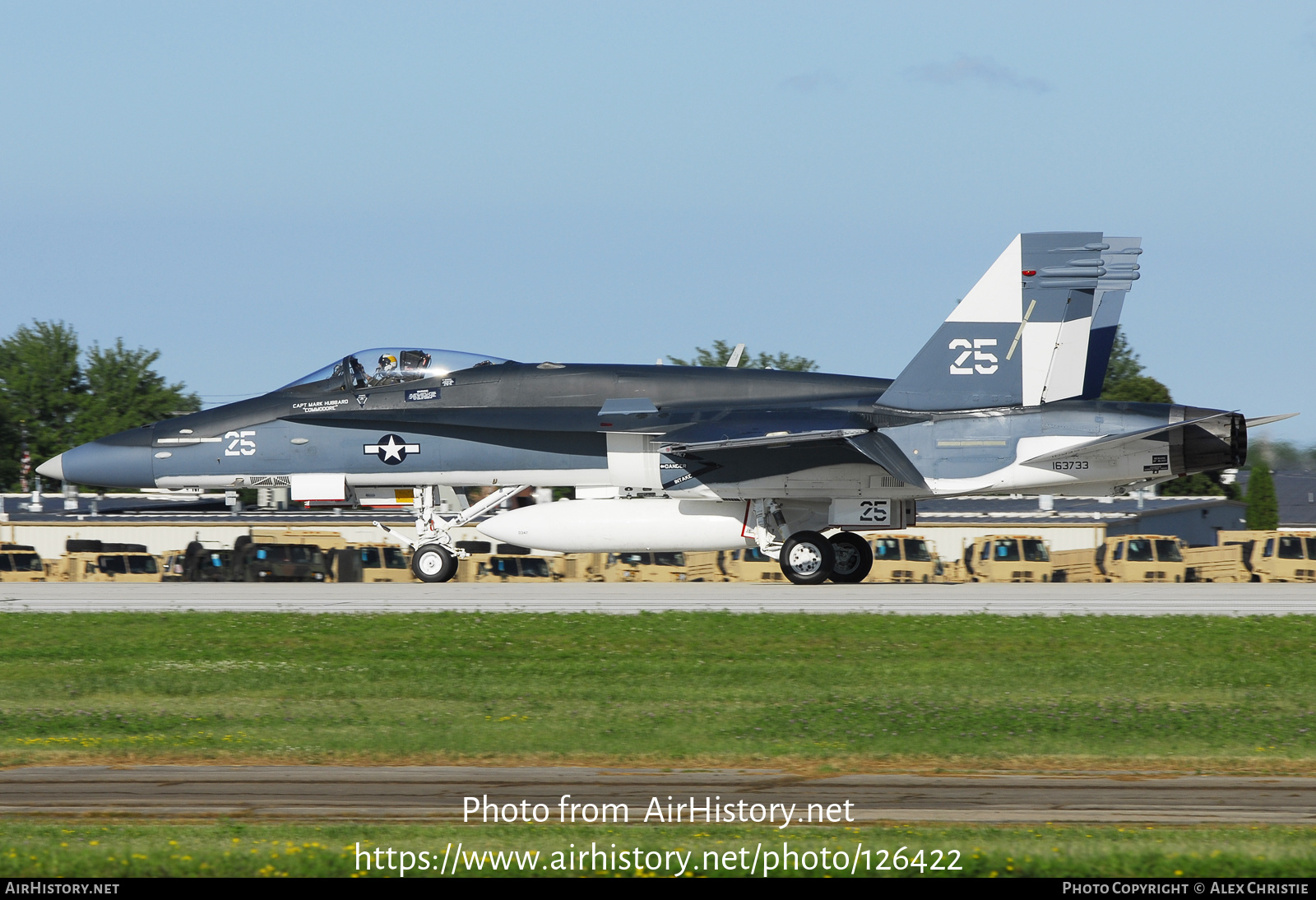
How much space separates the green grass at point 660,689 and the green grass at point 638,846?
192cm

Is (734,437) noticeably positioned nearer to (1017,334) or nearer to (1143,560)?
(1017,334)

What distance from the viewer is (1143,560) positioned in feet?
83.5

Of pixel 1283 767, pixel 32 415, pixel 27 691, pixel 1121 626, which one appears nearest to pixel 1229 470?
pixel 1121 626

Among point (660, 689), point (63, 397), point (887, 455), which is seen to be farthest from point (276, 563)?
point (63, 397)

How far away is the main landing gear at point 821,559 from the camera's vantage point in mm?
19859

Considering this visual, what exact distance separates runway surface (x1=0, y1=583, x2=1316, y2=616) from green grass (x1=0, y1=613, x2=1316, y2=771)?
126 centimetres

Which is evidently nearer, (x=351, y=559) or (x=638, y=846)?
(x=638, y=846)

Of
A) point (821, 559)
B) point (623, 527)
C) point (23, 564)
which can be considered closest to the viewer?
point (623, 527)

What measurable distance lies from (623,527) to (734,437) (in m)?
2.27

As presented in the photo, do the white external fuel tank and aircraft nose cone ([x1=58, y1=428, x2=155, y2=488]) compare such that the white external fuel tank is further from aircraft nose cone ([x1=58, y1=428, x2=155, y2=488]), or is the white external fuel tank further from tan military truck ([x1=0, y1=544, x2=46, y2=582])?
tan military truck ([x1=0, y1=544, x2=46, y2=582])

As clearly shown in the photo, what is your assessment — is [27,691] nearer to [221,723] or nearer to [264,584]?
[221,723]

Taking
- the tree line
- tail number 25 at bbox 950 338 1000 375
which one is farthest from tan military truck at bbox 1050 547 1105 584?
the tree line

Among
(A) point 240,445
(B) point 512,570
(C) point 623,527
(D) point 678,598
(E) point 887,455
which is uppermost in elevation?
(A) point 240,445

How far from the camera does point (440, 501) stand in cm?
2133
